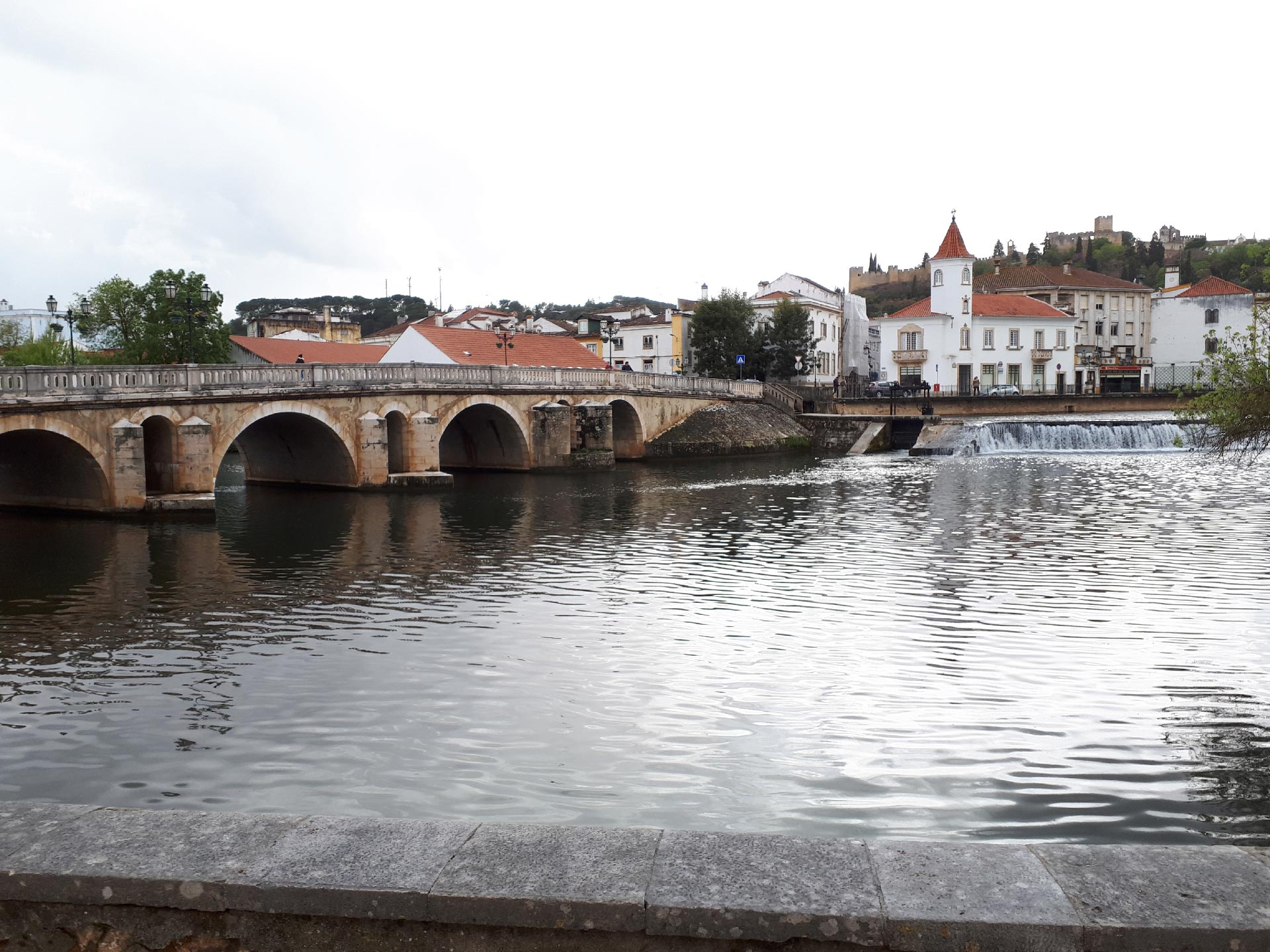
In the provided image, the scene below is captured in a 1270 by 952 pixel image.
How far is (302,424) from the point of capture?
38.8 m

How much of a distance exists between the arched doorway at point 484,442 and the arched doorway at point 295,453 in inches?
290

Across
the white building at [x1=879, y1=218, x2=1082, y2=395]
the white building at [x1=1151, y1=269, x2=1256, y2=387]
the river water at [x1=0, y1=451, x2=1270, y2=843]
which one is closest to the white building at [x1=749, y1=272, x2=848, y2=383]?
the white building at [x1=879, y1=218, x2=1082, y2=395]

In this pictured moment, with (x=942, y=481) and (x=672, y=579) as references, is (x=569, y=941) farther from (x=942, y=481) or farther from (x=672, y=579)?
(x=942, y=481)

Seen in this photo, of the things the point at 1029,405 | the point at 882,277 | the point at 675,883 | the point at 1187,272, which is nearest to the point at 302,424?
the point at 675,883

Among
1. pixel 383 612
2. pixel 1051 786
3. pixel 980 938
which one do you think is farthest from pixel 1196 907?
pixel 383 612

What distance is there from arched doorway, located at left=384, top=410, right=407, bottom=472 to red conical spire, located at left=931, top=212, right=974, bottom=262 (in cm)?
4872

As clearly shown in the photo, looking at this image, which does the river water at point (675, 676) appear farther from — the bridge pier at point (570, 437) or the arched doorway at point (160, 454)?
the bridge pier at point (570, 437)

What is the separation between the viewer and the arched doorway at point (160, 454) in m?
31.2

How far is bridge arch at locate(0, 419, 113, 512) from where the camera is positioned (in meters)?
28.5

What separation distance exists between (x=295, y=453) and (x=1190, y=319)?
77.6 metres

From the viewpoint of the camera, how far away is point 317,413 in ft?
118

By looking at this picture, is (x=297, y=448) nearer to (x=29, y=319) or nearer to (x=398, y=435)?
(x=398, y=435)

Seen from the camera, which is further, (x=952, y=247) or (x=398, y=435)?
(x=952, y=247)

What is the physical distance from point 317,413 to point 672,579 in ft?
67.4
